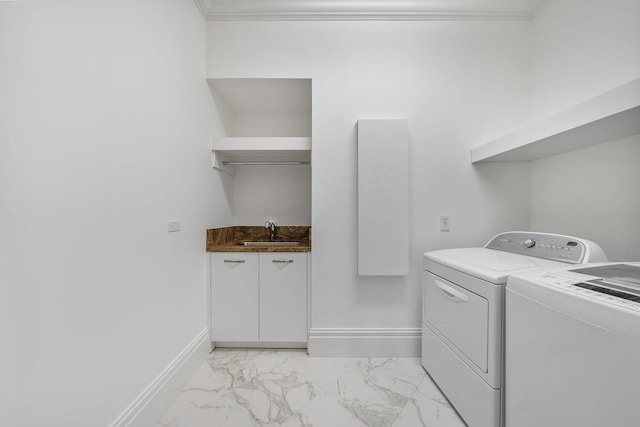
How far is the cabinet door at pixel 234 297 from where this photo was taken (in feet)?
6.39

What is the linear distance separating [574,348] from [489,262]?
0.57 metres

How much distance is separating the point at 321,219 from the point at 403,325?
1.05 meters

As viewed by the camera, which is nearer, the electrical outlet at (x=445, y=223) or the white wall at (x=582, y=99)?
the white wall at (x=582, y=99)

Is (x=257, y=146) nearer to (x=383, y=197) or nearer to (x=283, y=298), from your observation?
(x=383, y=197)

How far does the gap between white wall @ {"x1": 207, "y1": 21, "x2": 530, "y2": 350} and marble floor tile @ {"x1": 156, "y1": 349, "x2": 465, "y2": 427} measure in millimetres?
367

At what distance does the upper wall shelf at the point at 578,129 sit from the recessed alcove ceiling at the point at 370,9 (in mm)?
1099

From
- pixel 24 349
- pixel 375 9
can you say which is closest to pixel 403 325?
pixel 24 349

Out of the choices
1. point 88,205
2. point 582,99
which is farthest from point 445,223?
point 88,205

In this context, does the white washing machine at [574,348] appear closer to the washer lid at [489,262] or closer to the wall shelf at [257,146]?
the washer lid at [489,262]

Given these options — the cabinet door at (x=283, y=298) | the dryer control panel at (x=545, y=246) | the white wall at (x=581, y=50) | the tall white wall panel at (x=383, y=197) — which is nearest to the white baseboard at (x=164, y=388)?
the cabinet door at (x=283, y=298)

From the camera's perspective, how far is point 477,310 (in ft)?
3.82

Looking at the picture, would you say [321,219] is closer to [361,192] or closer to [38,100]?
[361,192]

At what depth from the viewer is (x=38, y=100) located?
78 cm

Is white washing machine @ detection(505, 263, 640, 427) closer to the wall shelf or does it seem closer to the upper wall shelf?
the upper wall shelf
